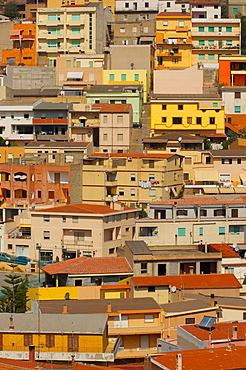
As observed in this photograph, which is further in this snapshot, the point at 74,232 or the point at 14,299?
the point at 74,232

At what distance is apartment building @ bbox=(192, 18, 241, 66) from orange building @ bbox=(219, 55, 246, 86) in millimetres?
4998

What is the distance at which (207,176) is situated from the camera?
6356cm

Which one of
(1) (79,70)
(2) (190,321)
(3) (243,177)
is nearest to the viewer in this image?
(2) (190,321)

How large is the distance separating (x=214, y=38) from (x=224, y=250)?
40.2 metres

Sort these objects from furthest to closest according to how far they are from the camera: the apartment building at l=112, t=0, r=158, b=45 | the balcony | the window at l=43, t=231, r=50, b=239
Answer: the apartment building at l=112, t=0, r=158, b=45
the balcony
the window at l=43, t=231, r=50, b=239

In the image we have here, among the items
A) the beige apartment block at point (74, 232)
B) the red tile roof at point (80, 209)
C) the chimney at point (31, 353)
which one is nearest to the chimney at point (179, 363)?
the chimney at point (31, 353)

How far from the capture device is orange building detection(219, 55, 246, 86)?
77.1 m

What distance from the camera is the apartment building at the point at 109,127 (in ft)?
223

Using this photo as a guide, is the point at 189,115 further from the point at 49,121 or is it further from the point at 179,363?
the point at 179,363

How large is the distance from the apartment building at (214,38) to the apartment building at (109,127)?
55.0 ft

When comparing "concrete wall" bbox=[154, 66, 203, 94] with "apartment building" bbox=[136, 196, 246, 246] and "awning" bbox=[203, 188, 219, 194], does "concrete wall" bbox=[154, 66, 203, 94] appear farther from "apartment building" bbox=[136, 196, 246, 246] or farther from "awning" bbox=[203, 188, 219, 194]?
"apartment building" bbox=[136, 196, 246, 246]

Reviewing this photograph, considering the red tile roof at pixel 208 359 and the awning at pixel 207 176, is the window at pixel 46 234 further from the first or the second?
the red tile roof at pixel 208 359

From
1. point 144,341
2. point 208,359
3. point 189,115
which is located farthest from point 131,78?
point 208,359

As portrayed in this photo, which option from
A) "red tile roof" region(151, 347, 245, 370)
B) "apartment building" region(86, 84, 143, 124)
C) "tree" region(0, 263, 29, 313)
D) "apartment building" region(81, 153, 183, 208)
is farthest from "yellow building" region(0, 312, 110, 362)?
"apartment building" region(86, 84, 143, 124)
